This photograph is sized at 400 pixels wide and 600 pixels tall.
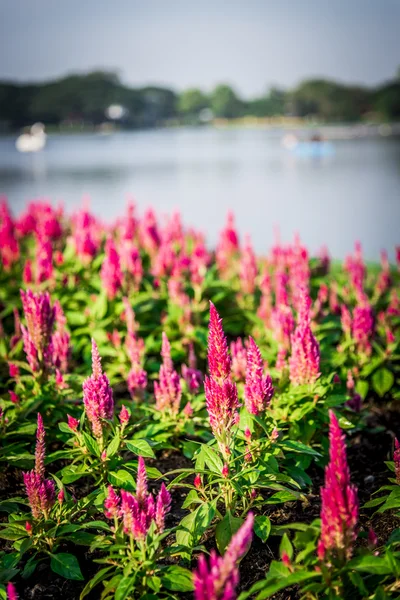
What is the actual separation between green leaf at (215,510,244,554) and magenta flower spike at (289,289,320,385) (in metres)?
0.96

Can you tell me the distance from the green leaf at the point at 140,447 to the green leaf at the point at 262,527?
1.97ft

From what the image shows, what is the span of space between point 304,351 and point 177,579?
1411 millimetres

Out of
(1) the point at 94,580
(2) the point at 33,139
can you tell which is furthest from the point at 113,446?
(2) the point at 33,139

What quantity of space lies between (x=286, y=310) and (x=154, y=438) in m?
1.42

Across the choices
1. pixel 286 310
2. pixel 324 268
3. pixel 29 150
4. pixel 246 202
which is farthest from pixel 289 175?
pixel 29 150

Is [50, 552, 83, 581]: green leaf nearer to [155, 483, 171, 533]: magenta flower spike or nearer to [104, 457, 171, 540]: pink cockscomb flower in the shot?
[104, 457, 171, 540]: pink cockscomb flower

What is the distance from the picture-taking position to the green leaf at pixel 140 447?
3.37m

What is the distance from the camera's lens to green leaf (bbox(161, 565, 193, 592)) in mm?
2865

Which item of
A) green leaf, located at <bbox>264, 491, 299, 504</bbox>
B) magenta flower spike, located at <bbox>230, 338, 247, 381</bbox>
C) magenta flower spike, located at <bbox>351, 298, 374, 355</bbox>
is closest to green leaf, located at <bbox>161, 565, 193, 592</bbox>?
green leaf, located at <bbox>264, 491, 299, 504</bbox>

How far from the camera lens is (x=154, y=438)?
158 inches

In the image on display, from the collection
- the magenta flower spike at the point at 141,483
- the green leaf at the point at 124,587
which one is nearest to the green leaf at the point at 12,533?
the green leaf at the point at 124,587

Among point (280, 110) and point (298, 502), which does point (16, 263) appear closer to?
point (298, 502)

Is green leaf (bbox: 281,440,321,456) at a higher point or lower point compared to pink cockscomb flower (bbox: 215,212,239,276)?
lower

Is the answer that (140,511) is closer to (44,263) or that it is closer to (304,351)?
(304,351)
